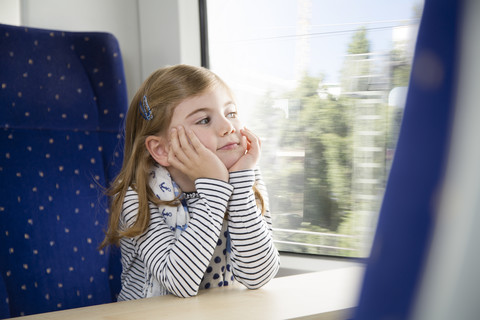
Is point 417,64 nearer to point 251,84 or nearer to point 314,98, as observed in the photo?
point 314,98

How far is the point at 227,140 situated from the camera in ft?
3.43

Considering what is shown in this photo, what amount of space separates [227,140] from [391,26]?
1.77 feet

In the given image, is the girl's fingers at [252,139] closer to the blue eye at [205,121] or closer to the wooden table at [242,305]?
the blue eye at [205,121]

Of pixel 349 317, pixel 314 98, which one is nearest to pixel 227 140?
pixel 314 98

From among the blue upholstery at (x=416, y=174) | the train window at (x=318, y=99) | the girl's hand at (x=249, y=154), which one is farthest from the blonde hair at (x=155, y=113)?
the blue upholstery at (x=416, y=174)

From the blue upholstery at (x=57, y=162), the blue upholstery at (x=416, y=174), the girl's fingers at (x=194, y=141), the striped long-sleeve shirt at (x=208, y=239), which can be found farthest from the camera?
the blue upholstery at (x=57, y=162)

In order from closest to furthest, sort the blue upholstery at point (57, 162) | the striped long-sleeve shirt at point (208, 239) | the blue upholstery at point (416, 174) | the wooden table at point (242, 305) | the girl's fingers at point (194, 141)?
the blue upholstery at point (416, 174) < the wooden table at point (242, 305) < the striped long-sleeve shirt at point (208, 239) < the girl's fingers at point (194, 141) < the blue upholstery at point (57, 162)

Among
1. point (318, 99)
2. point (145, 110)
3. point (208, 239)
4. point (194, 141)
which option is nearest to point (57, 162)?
point (145, 110)

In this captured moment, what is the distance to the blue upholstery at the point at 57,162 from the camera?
47.5 inches

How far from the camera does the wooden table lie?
0.70 meters

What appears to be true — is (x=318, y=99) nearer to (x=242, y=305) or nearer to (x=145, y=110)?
(x=145, y=110)

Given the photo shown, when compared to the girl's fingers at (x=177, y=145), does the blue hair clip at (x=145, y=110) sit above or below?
above

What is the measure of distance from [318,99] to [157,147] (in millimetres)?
534

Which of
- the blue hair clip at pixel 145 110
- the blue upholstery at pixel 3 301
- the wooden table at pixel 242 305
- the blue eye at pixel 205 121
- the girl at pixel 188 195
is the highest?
the blue hair clip at pixel 145 110
